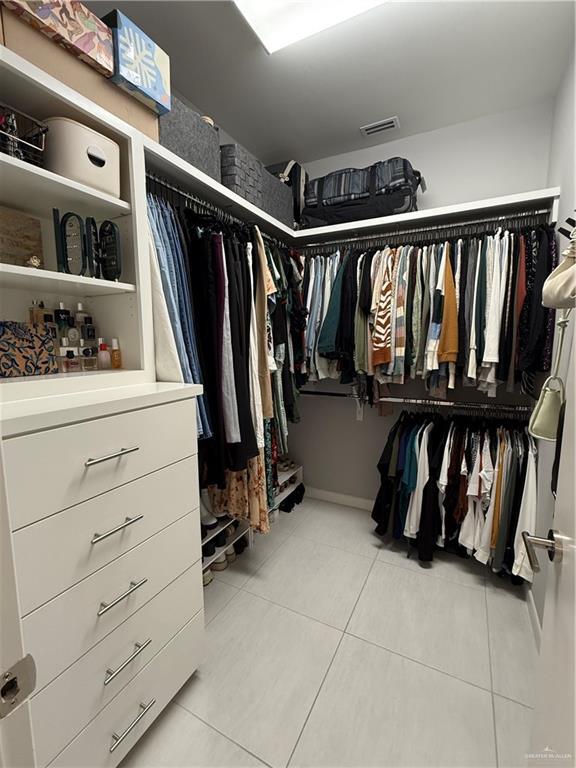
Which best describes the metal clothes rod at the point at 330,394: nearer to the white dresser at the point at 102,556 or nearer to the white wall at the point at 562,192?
the white wall at the point at 562,192

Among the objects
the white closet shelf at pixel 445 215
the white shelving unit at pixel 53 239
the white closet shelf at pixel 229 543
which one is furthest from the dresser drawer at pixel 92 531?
the white closet shelf at pixel 445 215

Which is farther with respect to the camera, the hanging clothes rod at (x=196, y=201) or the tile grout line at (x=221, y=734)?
the hanging clothes rod at (x=196, y=201)

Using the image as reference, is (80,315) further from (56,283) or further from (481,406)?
(481,406)

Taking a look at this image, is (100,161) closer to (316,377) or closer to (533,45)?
(316,377)

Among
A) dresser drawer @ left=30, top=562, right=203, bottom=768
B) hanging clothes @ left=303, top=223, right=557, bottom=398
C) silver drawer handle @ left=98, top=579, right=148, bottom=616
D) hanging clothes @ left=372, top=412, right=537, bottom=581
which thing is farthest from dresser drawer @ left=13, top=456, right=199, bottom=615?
hanging clothes @ left=372, top=412, right=537, bottom=581

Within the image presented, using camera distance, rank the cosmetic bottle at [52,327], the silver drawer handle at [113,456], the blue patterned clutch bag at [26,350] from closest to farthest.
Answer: the silver drawer handle at [113,456]
the blue patterned clutch bag at [26,350]
the cosmetic bottle at [52,327]

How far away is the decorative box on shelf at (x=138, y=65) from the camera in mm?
1054

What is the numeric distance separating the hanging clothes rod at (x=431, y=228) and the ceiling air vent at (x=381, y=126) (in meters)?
0.63

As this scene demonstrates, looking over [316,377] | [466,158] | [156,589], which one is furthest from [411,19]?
[156,589]

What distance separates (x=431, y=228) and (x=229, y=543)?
220cm

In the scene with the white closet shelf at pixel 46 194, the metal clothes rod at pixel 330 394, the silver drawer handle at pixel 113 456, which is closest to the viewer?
the silver drawer handle at pixel 113 456

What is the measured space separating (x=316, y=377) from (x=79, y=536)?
164 centimetres

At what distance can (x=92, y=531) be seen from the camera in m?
0.80

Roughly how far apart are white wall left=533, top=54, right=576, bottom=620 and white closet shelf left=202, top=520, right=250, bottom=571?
4.79ft
